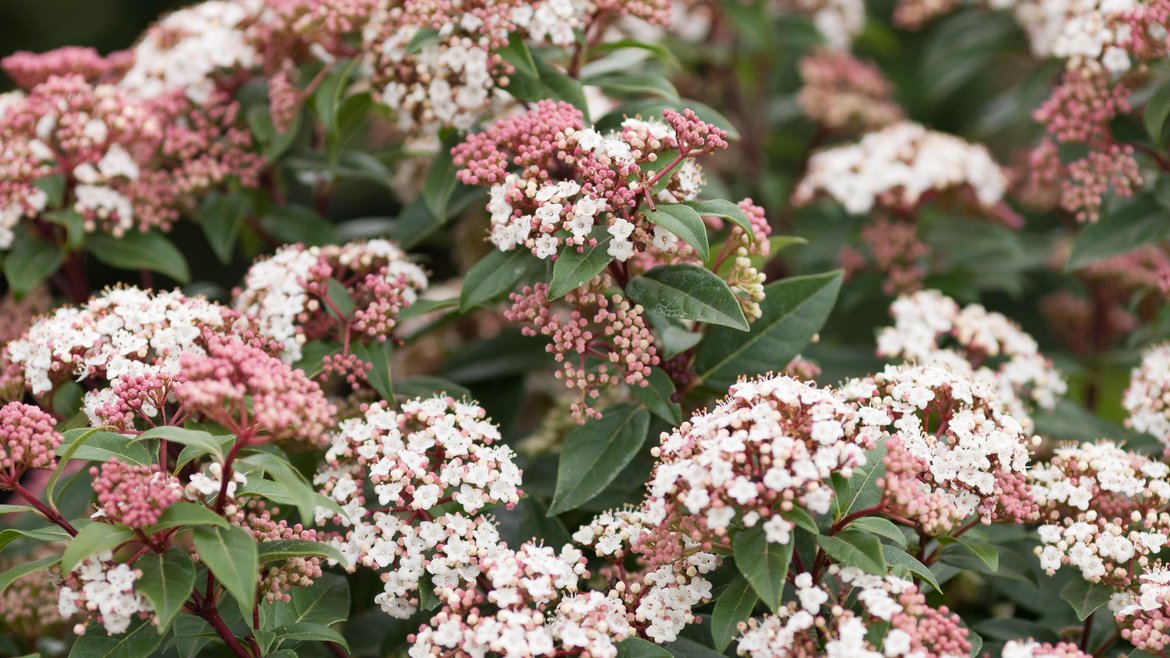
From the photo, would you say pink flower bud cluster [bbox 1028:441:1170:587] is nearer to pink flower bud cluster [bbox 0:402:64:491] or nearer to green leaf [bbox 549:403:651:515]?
green leaf [bbox 549:403:651:515]

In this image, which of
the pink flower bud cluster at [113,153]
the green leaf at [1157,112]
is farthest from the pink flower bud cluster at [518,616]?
the green leaf at [1157,112]

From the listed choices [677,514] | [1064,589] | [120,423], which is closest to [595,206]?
[677,514]

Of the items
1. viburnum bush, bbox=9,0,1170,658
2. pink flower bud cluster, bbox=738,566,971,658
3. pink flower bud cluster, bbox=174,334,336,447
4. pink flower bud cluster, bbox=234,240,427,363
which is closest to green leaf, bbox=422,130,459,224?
viburnum bush, bbox=9,0,1170,658

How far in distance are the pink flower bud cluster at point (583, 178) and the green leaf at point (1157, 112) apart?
43.5 inches

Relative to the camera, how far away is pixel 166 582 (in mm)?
1714

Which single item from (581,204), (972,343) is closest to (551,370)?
(972,343)

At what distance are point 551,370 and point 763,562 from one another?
1.77 meters

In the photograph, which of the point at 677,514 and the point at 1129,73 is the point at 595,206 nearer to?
the point at 677,514

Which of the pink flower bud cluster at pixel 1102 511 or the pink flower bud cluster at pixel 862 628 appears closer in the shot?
the pink flower bud cluster at pixel 862 628

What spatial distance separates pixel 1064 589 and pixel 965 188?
154cm

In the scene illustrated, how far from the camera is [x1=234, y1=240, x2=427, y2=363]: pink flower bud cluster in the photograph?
7.43ft

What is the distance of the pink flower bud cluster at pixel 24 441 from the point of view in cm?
180

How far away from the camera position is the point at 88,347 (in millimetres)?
2121

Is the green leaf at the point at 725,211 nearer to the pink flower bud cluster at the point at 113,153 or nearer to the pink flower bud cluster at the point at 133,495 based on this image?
the pink flower bud cluster at the point at 133,495
